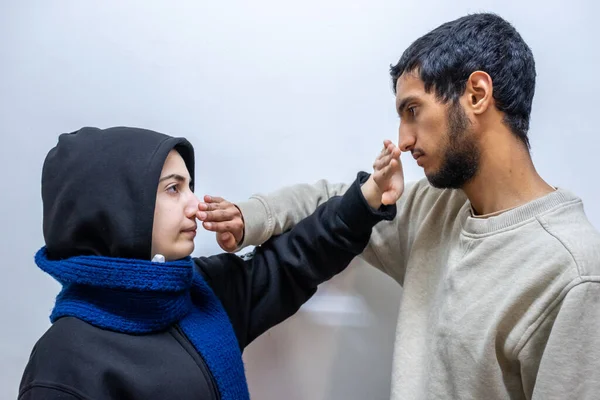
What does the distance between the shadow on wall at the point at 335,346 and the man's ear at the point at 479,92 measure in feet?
1.50

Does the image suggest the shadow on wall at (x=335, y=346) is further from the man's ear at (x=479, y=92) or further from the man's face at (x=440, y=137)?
the man's ear at (x=479, y=92)

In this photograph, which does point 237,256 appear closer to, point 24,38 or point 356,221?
point 356,221

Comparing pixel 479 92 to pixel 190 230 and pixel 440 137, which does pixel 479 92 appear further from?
pixel 190 230

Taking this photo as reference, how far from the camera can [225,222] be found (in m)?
0.96

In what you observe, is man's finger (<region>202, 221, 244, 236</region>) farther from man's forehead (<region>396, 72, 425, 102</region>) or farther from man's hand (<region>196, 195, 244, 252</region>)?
man's forehead (<region>396, 72, 425, 102</region>)

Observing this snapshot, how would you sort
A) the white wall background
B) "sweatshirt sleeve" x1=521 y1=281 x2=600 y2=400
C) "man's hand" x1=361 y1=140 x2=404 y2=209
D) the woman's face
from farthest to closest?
1. the white wall background
2. "man's hand" x1=361 y1=140 x2=404 y2=209
3. the woman's face
4. "sweatshirt sleeve" x1=521 y1=281 x2=600 y2=400

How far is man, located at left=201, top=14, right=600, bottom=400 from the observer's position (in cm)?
75

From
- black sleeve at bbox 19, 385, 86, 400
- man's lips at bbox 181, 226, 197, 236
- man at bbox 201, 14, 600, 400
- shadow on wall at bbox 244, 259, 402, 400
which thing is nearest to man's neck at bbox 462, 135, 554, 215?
man at bbox 201, 14, 600, 400

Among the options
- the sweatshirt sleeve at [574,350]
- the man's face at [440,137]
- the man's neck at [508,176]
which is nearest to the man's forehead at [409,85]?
the man's face at [440,137]

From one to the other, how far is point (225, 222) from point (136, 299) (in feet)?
0.76

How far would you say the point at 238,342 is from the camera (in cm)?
101

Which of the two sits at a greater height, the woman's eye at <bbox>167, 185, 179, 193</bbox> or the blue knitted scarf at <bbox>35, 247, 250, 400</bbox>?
the woman's eye at <bbox>167, 185, 179, 193</bbox>

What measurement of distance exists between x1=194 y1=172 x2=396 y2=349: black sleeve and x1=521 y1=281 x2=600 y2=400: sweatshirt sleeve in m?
0.35

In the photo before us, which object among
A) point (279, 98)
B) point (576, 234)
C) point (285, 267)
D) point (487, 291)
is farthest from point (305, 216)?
point (576, 234)
